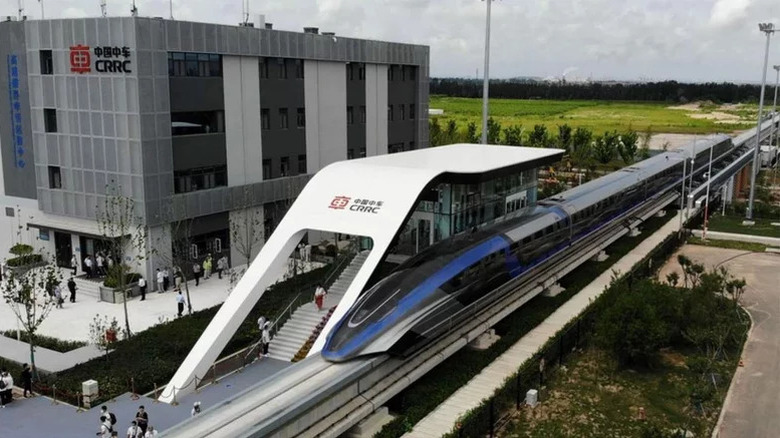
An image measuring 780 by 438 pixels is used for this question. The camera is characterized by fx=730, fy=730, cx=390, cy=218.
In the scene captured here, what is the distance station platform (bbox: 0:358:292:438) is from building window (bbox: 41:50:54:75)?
19.6 metres

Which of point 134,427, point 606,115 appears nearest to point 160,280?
point 134,427

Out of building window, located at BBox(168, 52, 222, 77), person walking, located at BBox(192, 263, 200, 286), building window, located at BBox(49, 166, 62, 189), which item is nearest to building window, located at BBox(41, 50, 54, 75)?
building window, located at BBox(49, 166, 62, 189)

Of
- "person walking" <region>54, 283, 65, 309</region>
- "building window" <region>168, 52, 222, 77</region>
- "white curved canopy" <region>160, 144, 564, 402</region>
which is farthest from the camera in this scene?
"building window" <region>168, 52, 222, 77</region>

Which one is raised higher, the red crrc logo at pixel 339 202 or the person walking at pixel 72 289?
the red crrc logo at pixel 339 202

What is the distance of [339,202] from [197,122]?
15.1m

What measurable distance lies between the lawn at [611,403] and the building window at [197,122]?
21.9m

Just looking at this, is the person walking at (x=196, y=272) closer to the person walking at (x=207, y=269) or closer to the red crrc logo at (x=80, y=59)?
the person walking at (x=207, y=269)

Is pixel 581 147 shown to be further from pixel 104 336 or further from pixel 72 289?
pixel 104 336

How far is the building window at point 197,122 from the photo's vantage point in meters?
36.3

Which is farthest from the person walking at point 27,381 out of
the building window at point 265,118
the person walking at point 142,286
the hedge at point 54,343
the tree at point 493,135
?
the tree at point 493,135

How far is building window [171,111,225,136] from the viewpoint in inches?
1428

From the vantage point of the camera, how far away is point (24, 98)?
38781 millimetres

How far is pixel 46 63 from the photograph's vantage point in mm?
36469

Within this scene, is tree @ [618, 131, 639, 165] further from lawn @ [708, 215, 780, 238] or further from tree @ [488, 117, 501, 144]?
lawn @ [708, 215, 780, 238]
